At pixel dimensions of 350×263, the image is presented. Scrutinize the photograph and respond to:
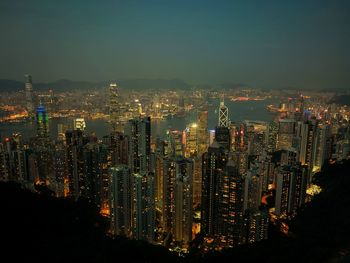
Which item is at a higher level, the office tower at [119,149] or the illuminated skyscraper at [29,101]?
the illuminated skyscraper at [29,101]

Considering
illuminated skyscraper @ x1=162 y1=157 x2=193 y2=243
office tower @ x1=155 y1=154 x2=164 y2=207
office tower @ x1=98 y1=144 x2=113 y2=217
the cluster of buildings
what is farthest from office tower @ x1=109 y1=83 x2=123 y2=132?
illuminated skyscraper @ x1=162 y1=157 x2=193 y2=243

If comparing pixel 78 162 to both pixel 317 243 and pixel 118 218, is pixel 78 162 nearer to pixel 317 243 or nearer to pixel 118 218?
pixel 118 218

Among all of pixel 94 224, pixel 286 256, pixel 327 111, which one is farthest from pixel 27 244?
pixel 327 111

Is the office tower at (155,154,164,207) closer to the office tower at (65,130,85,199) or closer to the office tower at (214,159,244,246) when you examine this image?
the office tower at (214,159,244,246)

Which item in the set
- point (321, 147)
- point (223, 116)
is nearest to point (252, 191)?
point (321, 147)

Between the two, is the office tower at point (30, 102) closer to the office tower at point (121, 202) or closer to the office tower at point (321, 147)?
the office tower at point (121, 202)

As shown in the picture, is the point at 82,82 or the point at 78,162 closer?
the point at 78,162

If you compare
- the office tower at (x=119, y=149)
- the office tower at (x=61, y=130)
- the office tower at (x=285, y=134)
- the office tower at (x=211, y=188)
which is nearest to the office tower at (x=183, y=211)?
the office tower at (x=211, y=188)
